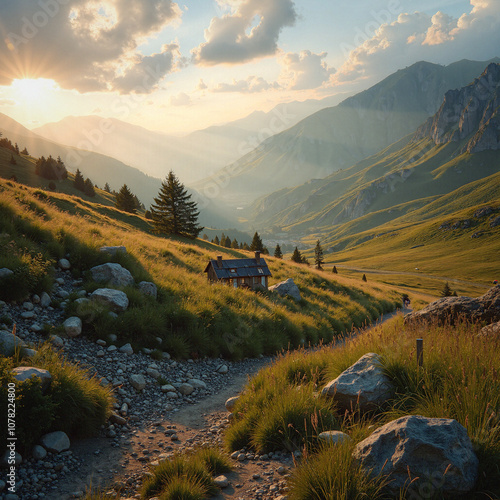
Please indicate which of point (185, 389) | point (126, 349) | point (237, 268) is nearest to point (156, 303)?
point (126, 349)

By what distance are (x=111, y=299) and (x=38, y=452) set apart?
228 inches

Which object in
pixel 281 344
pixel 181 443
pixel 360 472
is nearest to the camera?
pixel 360 472

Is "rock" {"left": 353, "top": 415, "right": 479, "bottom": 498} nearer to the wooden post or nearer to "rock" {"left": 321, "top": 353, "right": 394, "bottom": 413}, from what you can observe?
"rock" {"left": 321, "top": 353, "right": 394, "bottom": 413}

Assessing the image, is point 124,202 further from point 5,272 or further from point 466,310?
point 466,310

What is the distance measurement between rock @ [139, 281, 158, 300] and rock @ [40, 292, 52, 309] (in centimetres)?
332

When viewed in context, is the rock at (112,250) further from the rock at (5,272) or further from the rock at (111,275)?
the rock at (5,272)

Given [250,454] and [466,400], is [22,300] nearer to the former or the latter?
[250,454]

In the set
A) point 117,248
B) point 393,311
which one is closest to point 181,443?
point 117,248

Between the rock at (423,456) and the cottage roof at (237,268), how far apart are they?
824 inches

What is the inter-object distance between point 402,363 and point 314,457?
9.01 feet

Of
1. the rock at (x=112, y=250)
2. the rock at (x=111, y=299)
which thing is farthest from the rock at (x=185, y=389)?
the rock at (x=112, y=250)

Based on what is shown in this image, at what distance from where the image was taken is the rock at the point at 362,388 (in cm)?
599

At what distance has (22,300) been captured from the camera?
959 centimetres

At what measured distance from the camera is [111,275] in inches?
502
